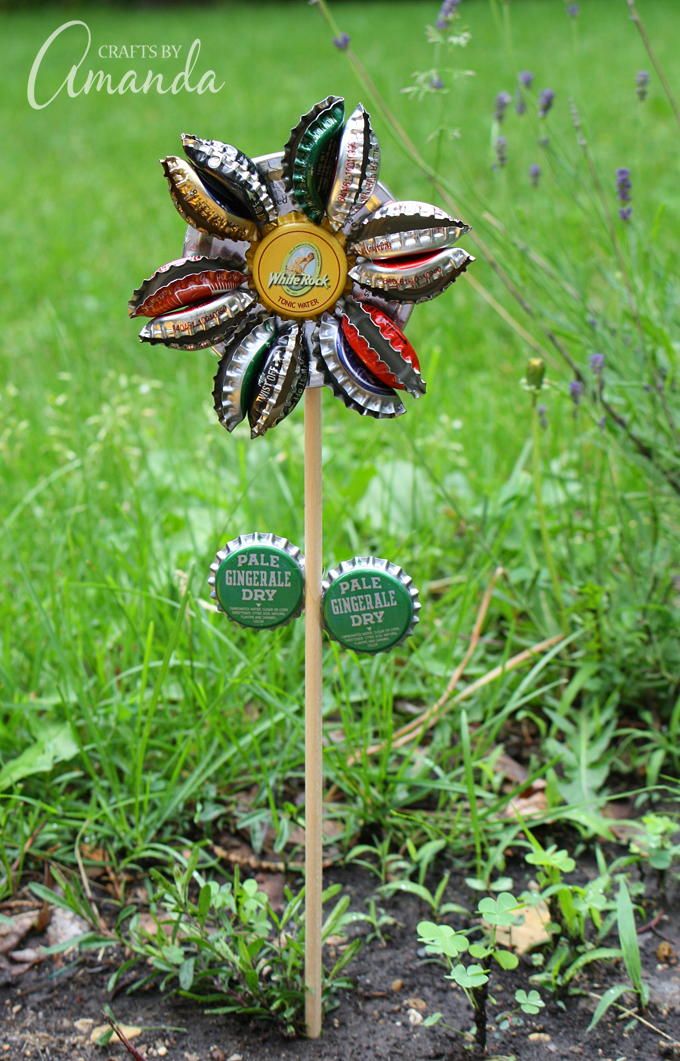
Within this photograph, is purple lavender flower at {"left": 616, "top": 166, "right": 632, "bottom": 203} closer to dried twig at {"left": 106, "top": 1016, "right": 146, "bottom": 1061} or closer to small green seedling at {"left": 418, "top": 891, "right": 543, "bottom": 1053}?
small green seedling at {"left": 418, "top": 891, "right": 543, "bottom": 1053}

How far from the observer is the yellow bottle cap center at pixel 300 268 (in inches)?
46.9

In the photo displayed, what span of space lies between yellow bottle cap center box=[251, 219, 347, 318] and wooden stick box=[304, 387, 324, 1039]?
0.11 metres

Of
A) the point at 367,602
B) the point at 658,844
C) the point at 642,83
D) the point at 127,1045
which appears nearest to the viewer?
the point at 367,602

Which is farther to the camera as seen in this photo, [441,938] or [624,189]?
[624,189]

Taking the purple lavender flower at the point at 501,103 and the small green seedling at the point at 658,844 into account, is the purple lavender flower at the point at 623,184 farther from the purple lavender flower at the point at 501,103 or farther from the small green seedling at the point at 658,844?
the small green seedling at the point at 658,844

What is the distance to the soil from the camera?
1.44 meters

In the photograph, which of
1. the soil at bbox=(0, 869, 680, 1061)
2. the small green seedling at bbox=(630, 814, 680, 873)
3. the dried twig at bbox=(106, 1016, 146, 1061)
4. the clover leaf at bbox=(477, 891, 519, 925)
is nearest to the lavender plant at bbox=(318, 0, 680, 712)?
the small green seedling at bbox=(630, 814, 680, 873)

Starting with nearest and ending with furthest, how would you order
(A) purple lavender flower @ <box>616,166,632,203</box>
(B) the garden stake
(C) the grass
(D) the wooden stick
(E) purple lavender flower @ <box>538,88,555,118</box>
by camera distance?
1. (B) the garden stake
2. (D) the wooden stick
3. (C) the grass
4. (A) purple lavender flower @ <box>616,166,632,203</box>
5. (E) purple lavender flower @ <box>538,88,555,118</box>

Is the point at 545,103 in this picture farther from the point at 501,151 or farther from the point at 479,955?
the point at 479,955

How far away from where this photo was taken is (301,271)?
1197 mm

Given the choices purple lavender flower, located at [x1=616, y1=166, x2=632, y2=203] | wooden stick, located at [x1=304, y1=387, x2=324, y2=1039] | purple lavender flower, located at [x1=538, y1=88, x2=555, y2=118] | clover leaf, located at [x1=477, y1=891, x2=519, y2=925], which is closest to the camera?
wooden stick, located at [x1=304, y1=387, x2=324, y2=1039]

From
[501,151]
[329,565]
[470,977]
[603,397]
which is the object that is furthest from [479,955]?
[501,151]

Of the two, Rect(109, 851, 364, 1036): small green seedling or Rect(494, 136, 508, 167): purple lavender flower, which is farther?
Rect(494, 136, 508, 167): purple lavender flower

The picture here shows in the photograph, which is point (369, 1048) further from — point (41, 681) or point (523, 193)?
point (523, 193)
